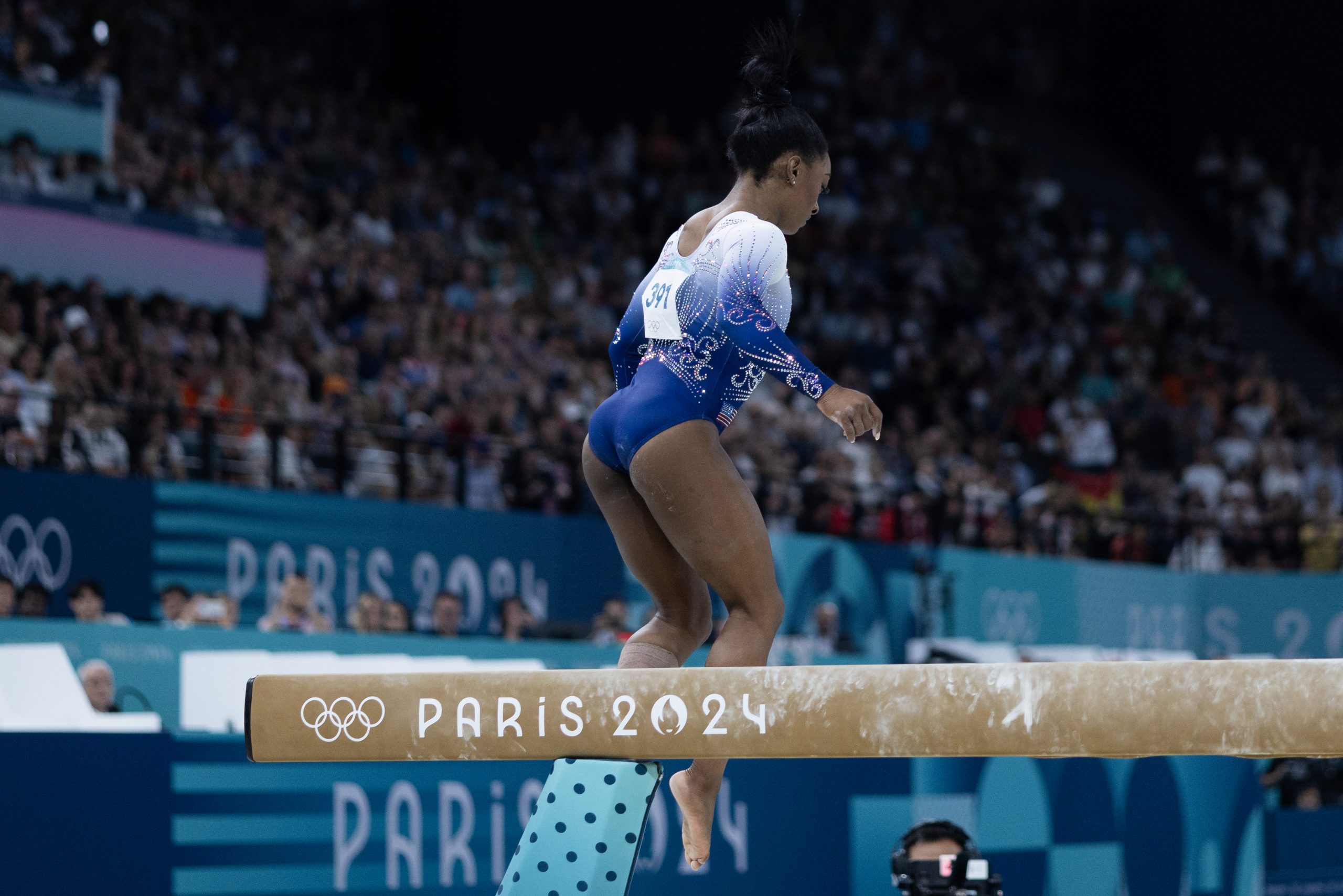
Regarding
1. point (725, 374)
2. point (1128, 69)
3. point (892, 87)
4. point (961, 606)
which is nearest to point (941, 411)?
point (961, 606)

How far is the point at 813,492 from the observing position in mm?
13219

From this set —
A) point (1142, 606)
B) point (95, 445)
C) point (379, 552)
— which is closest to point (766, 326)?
point (95, 445)

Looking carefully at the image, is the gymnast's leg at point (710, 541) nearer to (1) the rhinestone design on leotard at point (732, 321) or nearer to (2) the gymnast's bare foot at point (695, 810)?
(2) the gymnast's bare foot at point (695, 810)

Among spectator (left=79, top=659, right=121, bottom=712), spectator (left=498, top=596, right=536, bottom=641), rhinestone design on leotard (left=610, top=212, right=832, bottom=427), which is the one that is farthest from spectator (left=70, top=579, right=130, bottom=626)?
rhinestone design on leotard (left=610, top=212, right=832, bottom=427)

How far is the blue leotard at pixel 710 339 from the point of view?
3588 millimetres

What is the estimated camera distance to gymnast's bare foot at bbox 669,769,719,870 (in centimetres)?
369

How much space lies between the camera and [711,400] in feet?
12.1

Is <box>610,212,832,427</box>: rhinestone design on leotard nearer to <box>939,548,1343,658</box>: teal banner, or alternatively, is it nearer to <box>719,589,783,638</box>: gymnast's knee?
<box>719,589,783,638</box>: gymnast's knee

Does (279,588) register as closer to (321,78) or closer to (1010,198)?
(321,78)

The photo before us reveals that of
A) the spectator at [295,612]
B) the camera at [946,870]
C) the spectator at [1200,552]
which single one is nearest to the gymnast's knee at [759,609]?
the camera at [946,870]

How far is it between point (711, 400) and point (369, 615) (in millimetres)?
6523

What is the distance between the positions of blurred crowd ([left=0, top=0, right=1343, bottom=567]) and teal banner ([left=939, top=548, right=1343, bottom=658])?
1.45 feet

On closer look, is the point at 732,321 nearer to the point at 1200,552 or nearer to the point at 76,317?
the point at 76,317

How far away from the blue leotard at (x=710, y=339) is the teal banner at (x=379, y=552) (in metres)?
6.53
